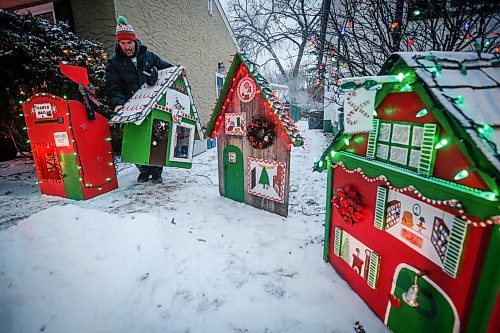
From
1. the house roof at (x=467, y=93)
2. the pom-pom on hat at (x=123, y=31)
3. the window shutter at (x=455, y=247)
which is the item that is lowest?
the window shutter at (x=455, y=247)

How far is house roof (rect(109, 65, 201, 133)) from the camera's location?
12.2ft

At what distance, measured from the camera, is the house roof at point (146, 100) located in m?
3.71

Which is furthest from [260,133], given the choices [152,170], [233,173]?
[152,170]

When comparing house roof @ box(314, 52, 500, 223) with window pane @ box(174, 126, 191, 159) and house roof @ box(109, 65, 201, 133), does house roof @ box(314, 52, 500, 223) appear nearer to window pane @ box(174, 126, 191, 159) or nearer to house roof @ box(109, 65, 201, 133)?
house roof @ box(109, 65, 201, 133)

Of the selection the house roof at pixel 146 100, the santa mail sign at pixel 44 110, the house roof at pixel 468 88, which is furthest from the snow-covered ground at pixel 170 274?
the house roof at pixel 468 88

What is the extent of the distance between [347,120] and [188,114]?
342cm

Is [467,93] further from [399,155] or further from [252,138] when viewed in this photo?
[252,138]

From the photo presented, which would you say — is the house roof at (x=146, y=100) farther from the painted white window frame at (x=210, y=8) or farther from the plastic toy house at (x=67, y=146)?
the painted white window frame at (x=210, y=8)

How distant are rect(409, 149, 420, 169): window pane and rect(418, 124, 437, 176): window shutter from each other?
0.03m

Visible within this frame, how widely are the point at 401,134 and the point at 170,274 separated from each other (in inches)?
103

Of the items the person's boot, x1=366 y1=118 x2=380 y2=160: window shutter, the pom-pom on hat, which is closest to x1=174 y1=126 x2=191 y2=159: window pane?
the person's boot

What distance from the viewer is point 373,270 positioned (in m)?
2.12

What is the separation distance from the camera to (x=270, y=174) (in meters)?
3.89

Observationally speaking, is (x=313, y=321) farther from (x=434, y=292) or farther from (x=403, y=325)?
(x=434, y=292)
